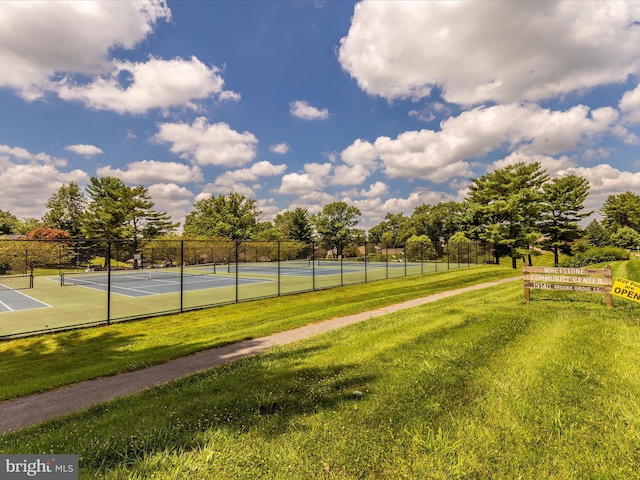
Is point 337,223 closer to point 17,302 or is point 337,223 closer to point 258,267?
point 258,267

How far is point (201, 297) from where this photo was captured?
1948cm

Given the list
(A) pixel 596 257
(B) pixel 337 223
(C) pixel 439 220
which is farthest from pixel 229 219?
(A) pixel 596 257

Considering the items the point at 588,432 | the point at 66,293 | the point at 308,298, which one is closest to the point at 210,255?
the point at 66,293

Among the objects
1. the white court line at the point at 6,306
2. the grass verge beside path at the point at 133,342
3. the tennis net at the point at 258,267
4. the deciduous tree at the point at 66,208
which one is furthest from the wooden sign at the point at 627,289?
the deciduous tree at the point at 66,208

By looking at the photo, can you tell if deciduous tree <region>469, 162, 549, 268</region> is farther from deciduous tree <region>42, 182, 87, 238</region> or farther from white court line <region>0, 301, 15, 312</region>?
deciduous tree <region>42, 182, 87, 238</region>

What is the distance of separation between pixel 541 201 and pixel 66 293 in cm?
5079

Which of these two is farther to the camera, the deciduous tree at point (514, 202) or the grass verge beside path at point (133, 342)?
the deciduous tree at point (514, 202)

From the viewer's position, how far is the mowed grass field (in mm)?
2891

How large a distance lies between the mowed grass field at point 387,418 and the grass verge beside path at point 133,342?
9.12 ft

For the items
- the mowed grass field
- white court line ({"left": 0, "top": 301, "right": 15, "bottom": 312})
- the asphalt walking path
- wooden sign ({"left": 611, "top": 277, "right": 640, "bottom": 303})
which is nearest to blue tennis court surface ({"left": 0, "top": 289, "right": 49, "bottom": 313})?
white court line ({"left": 0, "top": 301, "right": 15, "bottom": 312})

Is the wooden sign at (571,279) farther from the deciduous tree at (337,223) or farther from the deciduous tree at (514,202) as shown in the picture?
the deciduous tree at (337,223)

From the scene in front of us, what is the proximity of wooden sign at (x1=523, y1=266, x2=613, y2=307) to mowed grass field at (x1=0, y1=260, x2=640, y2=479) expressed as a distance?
358 centimetres

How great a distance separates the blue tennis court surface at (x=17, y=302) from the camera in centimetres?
1695

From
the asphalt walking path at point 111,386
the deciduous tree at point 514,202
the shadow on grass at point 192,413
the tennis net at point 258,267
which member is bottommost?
the tennis net at point 258,267
